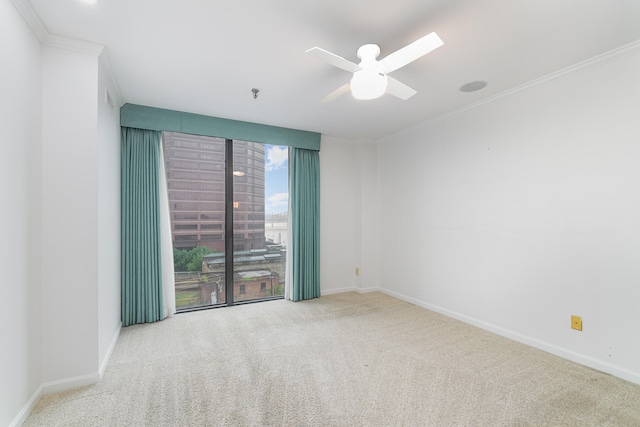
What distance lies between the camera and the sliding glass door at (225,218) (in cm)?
365

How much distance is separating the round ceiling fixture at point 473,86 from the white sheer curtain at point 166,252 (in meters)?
3.36

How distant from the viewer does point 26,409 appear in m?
1.76

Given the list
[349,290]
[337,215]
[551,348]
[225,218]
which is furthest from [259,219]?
[551,348]

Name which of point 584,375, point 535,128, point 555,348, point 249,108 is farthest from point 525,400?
point 249,108

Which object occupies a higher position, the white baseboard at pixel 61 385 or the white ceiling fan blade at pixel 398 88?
the white ceiling fan blade at pixel 398 88

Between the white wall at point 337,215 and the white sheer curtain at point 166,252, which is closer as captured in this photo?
the white sheer curtain at point 166,252

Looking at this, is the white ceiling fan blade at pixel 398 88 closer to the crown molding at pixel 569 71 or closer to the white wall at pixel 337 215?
the crown molding at pixel 569 71

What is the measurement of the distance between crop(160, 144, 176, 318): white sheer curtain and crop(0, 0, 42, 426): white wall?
1.45 metres

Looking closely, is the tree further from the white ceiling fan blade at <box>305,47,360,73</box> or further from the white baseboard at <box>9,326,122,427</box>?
the white ceiling fan blade at <box>305,47,360,73</box>

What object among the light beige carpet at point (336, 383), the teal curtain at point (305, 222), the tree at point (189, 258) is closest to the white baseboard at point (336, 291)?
the teal curtain at point (305, 222)

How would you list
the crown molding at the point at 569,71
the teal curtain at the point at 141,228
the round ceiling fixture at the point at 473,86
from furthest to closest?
1. the teal curtain at the point at 141,228
2. the round ceiling fixture at the point at 473,86
3. the crown molding at the point at 569,71

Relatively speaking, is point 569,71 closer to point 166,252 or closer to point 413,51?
point 413,51

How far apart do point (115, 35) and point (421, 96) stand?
2.66 m

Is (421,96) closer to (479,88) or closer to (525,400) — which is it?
(479,88)
